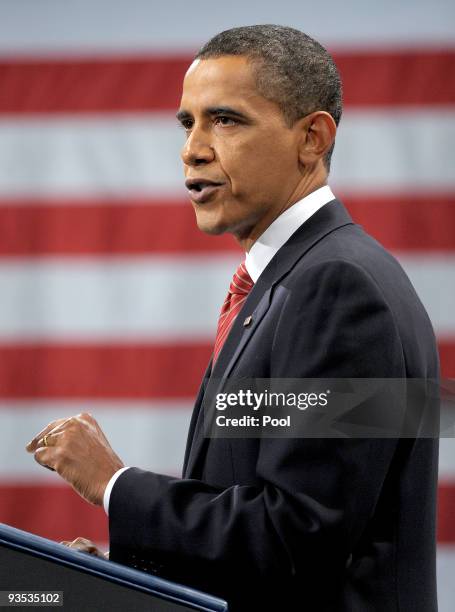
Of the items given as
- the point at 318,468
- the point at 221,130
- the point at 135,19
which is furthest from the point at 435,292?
the point at 318,468

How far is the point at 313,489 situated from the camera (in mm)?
760

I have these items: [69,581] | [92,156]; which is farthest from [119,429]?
[69,581]

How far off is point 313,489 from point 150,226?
1.49 meters

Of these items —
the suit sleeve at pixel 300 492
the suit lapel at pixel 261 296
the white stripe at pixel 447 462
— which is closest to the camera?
the suit sleeve at pixel 300 492

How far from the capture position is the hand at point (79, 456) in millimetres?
836

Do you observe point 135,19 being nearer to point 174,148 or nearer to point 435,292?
point 174,148

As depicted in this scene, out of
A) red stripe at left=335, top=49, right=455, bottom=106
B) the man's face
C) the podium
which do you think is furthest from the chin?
red stripe at left=335, top=49, right=455, bottom=106

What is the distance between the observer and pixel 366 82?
2162mm

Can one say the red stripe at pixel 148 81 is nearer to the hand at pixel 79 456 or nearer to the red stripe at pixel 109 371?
the red stripe at pixel 109 371

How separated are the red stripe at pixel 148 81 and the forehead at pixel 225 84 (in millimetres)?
1266

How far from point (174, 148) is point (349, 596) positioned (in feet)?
5.12

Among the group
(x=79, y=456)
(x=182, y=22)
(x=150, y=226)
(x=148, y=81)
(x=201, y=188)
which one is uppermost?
(x=182, y=22)

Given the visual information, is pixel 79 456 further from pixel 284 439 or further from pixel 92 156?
pixel 92 156

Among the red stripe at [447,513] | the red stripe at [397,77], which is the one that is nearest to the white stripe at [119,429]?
A: the red stripe at [447,513]
